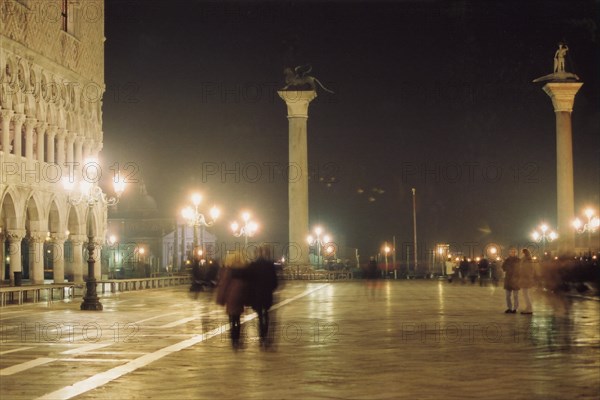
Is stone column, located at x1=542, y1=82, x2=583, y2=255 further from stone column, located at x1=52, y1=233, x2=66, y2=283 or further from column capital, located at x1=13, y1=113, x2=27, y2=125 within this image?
column capital, located at x1=13, y1=113, x2=27, y2=125

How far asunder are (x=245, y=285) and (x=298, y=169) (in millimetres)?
45892

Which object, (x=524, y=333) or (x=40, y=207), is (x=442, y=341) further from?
(x=40, y=207)

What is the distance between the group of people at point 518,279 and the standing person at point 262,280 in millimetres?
9796

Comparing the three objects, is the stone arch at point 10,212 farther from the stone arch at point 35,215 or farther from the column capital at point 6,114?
the column capital at point 6,114

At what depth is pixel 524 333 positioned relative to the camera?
65.8 feet

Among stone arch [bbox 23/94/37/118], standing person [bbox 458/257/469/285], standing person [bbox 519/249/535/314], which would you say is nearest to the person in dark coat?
standing person [bbox 519/249/535/314]

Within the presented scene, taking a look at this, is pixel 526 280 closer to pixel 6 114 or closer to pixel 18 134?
pixel 6 114

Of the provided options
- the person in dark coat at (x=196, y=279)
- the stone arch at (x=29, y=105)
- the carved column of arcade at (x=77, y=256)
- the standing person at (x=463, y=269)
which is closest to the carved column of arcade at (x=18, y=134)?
the stone arch at (x=29, y=105)

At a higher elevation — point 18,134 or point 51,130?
point 51,130

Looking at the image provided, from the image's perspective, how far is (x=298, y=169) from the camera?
64000 mm

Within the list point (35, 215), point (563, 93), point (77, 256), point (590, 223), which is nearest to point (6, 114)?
point (35, 215)

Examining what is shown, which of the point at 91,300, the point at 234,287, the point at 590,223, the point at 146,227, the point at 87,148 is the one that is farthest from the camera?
the point at 146,227

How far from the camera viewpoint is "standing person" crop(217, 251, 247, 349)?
18141mm

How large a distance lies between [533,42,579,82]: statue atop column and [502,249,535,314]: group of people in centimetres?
3685
